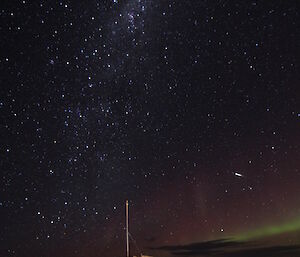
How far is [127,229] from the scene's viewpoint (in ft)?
84.2

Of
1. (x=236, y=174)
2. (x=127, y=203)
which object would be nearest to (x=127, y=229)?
(x=127, y=203)

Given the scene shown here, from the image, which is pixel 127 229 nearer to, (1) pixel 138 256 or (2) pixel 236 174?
(1) pixel 138 256

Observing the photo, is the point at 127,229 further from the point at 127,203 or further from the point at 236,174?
the point at 236,174

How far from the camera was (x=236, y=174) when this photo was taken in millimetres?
24656

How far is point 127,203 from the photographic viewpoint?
87.8ft

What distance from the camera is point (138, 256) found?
2598 cm

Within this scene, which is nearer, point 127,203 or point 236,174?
point 236,174

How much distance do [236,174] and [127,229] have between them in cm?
634

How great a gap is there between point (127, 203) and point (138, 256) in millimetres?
2863

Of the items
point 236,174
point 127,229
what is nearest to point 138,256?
point 127,229

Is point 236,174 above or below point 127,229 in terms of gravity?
above

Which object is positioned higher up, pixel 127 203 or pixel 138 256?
pixel 127 203

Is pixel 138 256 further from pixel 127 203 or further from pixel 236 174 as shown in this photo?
pixel 236 174
